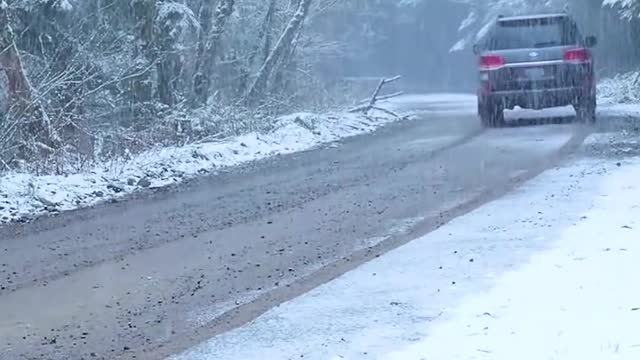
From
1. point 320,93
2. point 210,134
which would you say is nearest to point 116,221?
point 210,134

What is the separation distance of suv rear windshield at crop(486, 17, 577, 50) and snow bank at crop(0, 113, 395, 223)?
371 centimetres

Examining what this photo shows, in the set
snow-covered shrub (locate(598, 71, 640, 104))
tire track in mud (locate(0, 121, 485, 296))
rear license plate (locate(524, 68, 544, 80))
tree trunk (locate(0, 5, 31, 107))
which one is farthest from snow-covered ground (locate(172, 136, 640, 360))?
snow-covered shrub (locate(598, 71, 640, 104))

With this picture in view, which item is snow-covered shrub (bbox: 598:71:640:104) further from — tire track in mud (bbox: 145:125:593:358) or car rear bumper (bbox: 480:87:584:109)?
tire track in mud (bbox: 145:125:593:358)

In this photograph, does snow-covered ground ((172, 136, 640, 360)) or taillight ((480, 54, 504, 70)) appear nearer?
snow-covered ground ((172, 136, 640, 360))

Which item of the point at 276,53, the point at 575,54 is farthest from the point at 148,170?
the point at 276,53

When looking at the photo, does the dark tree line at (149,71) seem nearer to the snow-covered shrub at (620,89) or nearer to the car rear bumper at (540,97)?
the snow-covered shrub at (620,89)

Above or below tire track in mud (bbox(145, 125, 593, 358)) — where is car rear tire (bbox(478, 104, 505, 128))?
below

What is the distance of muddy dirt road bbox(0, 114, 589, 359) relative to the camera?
7156 millimetres

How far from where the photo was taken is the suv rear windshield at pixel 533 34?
2084 cm

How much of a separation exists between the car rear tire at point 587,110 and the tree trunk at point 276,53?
8686 millimetres

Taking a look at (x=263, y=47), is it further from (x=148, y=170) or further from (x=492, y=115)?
A: (x=148, y=170)

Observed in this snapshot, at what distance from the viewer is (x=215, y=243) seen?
10039mm

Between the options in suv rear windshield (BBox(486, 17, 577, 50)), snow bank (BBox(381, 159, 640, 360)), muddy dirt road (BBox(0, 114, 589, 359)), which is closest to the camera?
snow bank (BBox(381, 159, 640, 360))

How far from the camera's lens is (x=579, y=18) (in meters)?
42.8
